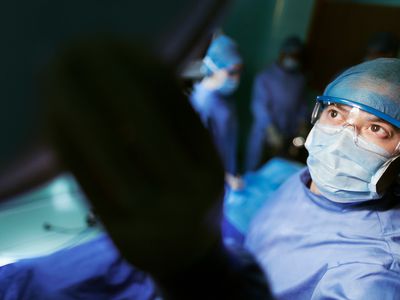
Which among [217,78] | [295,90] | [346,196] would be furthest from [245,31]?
[346,196]

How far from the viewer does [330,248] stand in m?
0.91

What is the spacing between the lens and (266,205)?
1251mm

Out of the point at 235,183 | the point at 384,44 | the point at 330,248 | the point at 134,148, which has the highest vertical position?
the point at 134,148

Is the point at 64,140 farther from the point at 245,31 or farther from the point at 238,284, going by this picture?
the point at 245,31

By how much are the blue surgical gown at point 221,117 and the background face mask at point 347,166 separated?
38.9 inches

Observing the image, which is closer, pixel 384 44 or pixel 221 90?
pixel 221 90

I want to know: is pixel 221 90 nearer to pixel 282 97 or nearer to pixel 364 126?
pixel 282 97

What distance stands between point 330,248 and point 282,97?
6.23 ft

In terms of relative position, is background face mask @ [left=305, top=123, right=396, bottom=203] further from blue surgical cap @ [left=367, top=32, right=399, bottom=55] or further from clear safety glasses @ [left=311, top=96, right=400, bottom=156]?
blue surgical cap @ [left=367, top=32, right=399, bottom=55]

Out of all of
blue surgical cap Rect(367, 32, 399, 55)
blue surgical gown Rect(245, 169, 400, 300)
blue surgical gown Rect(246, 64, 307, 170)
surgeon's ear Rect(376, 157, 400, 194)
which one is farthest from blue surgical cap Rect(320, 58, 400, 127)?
blue surgical gown Rect(246, 64, 307, 170)

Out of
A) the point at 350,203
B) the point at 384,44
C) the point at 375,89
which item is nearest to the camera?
the point at 375,89

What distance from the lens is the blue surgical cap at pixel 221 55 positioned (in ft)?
6.55

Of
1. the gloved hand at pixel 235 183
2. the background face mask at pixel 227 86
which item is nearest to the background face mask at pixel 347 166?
→ the gloved hand at pixel 235 183

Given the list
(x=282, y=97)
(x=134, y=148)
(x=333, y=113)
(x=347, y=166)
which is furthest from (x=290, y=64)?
(x=134, y=148)
